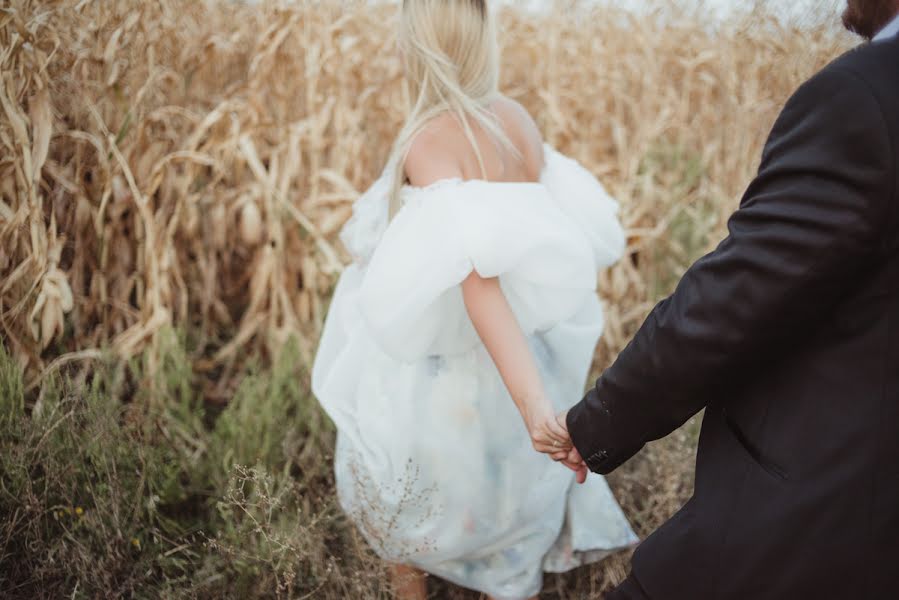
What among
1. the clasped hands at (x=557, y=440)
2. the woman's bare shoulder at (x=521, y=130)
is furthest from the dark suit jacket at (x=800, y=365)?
the woman's bare shoulder at (x=521, y=130)

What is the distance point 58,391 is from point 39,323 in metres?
0.31

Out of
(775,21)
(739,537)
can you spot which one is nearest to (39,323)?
(739,537)

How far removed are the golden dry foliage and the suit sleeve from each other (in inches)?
74.2

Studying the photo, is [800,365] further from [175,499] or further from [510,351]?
[175,499]

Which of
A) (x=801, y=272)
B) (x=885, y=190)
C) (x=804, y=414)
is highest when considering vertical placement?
(x=885, y=190)

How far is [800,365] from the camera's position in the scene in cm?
107

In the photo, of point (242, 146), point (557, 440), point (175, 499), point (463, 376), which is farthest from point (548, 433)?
point (242, 146)

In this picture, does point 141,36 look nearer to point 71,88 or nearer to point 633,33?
point 71,88

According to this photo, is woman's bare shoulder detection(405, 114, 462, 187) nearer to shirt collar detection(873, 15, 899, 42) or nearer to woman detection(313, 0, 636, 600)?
woman detection(313, 0, 636, 600)

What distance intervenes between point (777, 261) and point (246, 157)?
230 cm

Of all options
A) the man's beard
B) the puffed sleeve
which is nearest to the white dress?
the puffed sleeve

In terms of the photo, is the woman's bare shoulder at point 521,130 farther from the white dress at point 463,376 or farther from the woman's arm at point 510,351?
the woman's arm at point 510,351

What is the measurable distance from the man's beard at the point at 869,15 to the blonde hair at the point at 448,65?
2.78ft

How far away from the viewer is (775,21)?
3.14 m
